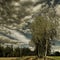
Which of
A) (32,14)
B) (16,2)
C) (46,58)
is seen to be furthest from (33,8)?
(46,58)

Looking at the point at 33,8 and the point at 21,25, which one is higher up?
the point at 33,8

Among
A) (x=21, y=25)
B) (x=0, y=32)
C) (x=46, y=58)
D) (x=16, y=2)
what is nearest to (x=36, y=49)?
(x=46, y=58)

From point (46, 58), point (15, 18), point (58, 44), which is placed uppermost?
point (15, 18)

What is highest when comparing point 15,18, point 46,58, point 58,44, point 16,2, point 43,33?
point 16,2

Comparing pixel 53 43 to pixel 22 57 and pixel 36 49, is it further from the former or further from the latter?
pixel 22 57

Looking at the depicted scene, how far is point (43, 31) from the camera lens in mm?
11664

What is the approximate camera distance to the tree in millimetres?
11508

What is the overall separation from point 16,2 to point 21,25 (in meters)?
1.66

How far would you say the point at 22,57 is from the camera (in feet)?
38.2

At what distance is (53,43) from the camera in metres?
11.5

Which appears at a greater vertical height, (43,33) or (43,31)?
(43,31)

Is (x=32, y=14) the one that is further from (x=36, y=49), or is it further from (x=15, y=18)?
(x=36, y=49)

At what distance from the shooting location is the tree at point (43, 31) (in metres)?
11.5

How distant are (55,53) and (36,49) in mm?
1324
